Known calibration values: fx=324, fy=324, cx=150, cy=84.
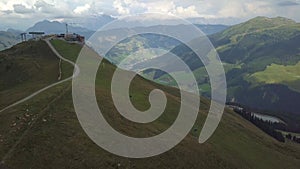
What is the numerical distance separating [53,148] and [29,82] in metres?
61.0

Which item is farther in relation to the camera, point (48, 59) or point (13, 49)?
point (13, 49)

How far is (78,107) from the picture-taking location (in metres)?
79.2

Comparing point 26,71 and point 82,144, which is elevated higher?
point 82,144

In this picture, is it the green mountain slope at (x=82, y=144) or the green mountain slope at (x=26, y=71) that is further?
the green mountain slope at (x=26, y=71)

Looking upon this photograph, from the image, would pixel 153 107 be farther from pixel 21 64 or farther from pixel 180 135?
pixel 21 64

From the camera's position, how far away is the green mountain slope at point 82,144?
2266 inches

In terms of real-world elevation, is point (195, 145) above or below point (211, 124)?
above

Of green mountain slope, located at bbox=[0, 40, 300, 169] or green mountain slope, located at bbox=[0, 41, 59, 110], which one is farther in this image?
green mountain slope, located at bbox=[0, 41, 59, 110]

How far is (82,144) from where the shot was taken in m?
63.2

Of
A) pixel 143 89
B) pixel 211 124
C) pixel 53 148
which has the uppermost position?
pixel 53 148

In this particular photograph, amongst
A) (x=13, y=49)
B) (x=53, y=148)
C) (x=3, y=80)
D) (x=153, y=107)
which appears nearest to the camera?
(x=53, y=148)

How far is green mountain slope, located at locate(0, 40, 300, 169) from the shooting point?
189 ft

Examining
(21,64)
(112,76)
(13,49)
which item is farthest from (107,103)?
(13,49)

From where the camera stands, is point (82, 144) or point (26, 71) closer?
point (82, 144)
